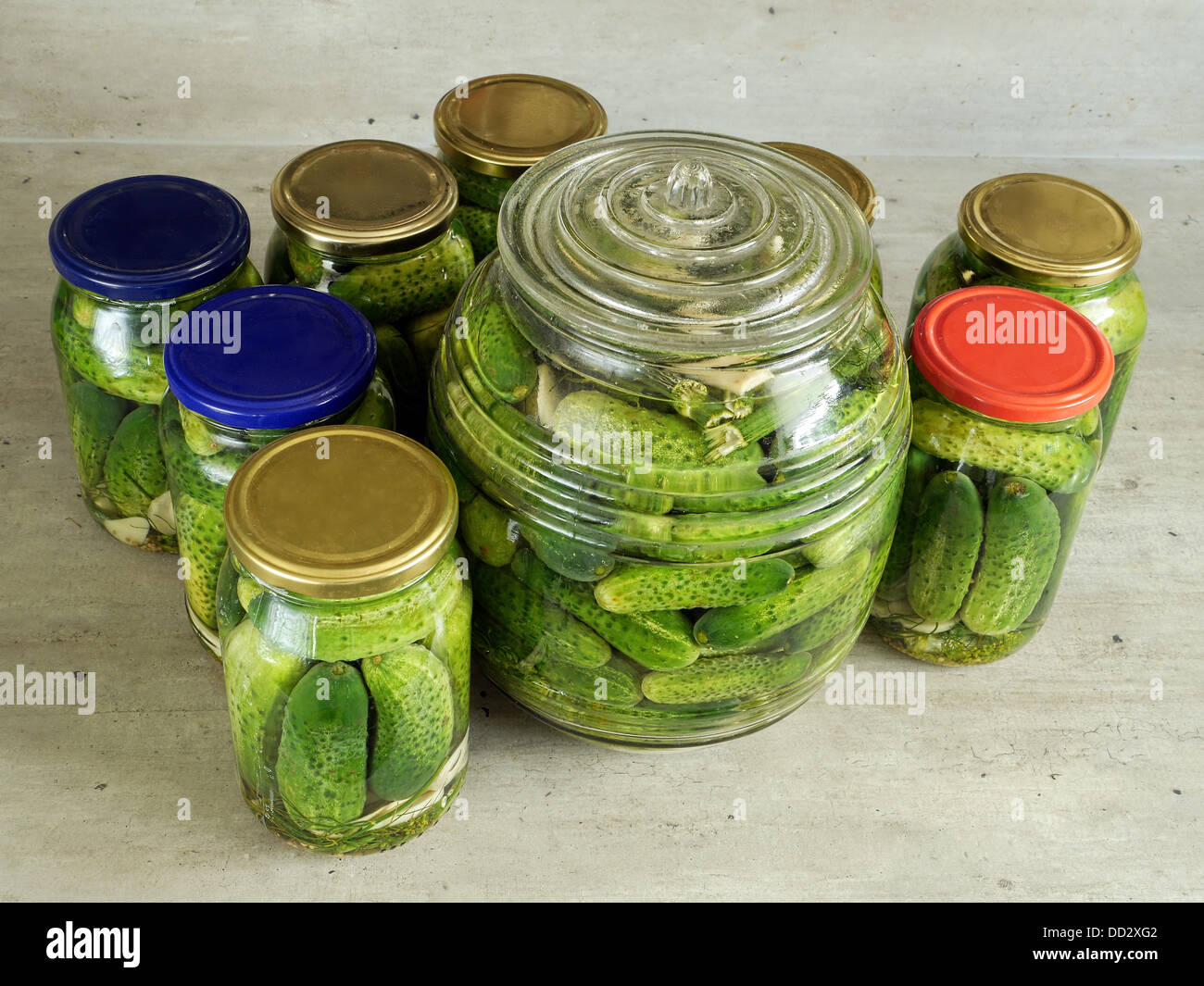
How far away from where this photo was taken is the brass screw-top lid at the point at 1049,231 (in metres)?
1.24

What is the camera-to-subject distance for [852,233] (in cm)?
103

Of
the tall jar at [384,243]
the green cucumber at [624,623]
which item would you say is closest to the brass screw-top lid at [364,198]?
the tall jar at [384,243]

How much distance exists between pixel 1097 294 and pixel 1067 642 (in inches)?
13.5

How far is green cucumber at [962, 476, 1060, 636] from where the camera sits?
1146 millimetres

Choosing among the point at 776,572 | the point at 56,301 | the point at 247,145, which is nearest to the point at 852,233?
the point at 776,572

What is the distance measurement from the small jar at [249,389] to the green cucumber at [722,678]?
318mm

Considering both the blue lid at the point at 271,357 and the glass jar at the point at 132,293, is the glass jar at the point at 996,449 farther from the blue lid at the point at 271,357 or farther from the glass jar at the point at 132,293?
the glass jar at the point at 132,293

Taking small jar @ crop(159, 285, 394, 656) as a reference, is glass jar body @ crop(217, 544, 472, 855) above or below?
below

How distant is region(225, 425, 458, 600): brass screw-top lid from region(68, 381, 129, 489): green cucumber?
32 cm

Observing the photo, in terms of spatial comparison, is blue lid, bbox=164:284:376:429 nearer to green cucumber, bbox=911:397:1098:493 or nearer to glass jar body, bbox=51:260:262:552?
glass jar body, bbox=51:260:262:552

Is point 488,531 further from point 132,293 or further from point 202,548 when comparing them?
point 132,293

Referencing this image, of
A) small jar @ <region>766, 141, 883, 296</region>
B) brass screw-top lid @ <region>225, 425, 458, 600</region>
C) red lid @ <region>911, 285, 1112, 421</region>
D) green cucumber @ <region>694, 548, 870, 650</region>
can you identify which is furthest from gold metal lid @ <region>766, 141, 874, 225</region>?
brass screw-top lid @ <region>225, 425, 458, 600</region>

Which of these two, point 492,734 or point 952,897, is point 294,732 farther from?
point 952,897

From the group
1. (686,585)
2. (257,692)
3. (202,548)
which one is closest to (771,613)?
(686,585)
